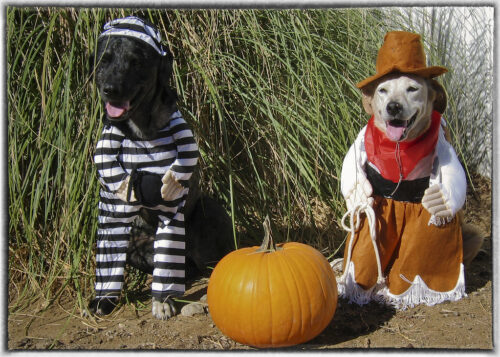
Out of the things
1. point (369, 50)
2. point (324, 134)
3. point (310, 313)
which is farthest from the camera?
point (369, 50)

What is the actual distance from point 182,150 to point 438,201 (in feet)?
3.74

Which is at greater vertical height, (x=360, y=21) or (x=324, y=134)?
(x=360, y=21)

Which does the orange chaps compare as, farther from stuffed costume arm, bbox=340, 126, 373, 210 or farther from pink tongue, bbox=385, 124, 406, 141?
pink tongue, bbox=385, 124, 406, 141

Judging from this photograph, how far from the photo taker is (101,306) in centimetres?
238

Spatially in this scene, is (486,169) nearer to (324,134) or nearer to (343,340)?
(324,134)

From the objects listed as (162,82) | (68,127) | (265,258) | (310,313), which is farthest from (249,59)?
(310,313)

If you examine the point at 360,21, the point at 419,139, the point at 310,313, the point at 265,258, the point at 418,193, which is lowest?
the point at 310,313

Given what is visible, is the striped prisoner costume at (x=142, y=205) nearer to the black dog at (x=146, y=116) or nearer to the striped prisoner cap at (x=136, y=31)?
the black dog at (x=146, y=116)

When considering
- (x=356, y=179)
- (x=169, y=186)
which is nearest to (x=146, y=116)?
(x=169, y=186)

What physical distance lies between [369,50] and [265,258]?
1.60 meters

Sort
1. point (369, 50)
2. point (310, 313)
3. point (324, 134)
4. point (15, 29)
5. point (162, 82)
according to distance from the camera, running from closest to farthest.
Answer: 1. point (310, 313)
2. point (162, 82)
3. point (15, 29)
4. point (324, 134)
5. point (369, 50)

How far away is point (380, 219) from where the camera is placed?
2.41 meters

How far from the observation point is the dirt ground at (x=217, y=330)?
2125 mm

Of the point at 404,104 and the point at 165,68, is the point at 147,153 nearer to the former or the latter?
the point at 165,68
